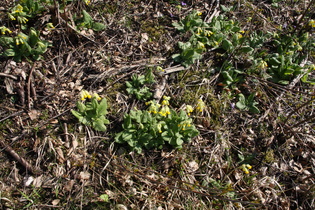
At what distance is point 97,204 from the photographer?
8.98 feet

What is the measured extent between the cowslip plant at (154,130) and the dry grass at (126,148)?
140 mm

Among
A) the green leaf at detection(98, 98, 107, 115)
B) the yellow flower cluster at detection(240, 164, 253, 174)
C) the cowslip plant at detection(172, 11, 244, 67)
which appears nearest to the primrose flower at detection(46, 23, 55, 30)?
the green leaf at detection(98, 98, 107, 115)

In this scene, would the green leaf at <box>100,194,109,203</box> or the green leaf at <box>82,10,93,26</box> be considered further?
the green leaf at <box>82,10,93,26</box>

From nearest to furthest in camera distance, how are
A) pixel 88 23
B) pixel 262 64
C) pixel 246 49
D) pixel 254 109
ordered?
pixel 254 109 → pixel 262 64 → pixel 88 23 → pixel 246 49

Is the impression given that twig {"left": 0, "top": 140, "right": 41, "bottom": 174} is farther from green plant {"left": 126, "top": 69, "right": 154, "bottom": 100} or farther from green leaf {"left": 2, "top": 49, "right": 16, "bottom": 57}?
green plant {"left": 126, "top": 69, "right": 154, "bottom": 100}

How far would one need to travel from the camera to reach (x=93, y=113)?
3182 mm

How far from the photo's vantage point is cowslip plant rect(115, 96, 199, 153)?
3.11 m

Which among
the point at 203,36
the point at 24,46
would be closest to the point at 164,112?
the point at 203,36

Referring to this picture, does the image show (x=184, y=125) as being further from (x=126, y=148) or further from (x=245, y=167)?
(x=245, y=167)

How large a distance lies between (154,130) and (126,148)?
430 mm

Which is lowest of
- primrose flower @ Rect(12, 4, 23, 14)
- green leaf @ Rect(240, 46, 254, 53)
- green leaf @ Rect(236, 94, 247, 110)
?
green leaf @ Rect(236, 94, 247, 110)

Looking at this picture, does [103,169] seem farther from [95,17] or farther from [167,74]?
[95,17]

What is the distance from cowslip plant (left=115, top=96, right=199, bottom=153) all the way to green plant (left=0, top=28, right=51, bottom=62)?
1.55 meters

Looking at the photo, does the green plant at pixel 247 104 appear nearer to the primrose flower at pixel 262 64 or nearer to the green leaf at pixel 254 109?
the green leaf at pixel 254 109
